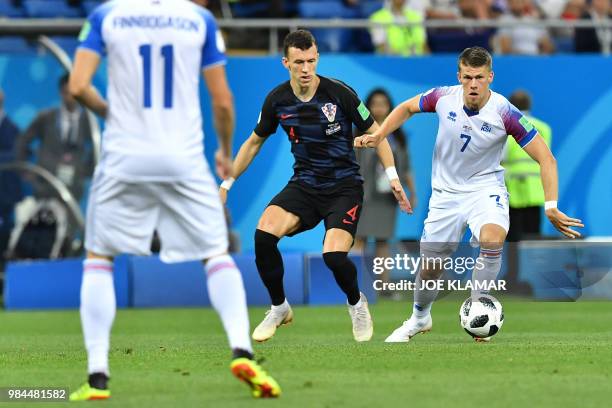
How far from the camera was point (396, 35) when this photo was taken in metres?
20.0

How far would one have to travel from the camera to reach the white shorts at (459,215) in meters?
11.5

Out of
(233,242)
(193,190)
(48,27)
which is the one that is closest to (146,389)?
(193,190)

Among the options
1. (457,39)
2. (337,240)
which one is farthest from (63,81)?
(337,240)

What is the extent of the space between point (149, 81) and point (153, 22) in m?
0.32

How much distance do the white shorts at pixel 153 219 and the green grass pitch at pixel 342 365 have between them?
0.82 meters

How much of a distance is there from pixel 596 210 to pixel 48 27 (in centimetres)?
799

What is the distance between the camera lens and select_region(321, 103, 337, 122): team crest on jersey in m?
11.8

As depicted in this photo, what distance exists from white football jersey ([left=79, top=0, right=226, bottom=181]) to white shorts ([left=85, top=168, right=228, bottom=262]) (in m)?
0.08

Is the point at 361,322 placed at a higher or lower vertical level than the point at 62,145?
lower

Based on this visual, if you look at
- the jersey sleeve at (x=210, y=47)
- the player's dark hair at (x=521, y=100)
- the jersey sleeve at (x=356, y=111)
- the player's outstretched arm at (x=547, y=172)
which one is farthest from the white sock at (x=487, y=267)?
the player's dark hair at (x=521, y=100)

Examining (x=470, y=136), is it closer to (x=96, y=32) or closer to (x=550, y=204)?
(x=550, y=204)

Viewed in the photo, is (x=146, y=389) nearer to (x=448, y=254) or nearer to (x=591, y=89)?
(x=448, y=254)

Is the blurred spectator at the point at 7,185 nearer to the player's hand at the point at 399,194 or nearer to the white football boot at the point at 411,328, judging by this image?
the white football boot at the point at 411,328

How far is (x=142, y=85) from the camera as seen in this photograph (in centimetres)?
784
